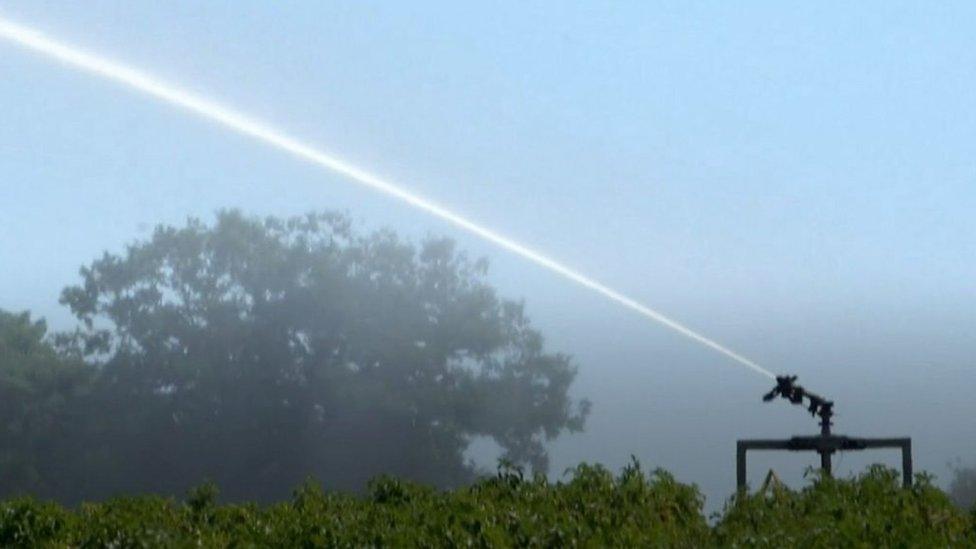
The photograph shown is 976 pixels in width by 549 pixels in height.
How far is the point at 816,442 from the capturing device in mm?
19609

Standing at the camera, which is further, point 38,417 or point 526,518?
point 38,417

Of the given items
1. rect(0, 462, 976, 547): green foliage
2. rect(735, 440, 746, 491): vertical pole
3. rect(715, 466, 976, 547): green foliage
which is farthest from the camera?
rect(735, 440, 746, 491): vertical pole

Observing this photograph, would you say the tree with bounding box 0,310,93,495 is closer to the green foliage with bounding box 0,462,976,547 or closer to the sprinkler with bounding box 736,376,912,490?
the sprinkler with bounding box 736,376,912,490

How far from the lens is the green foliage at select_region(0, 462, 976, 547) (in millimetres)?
10148

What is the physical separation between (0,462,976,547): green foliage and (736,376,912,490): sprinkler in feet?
17.7

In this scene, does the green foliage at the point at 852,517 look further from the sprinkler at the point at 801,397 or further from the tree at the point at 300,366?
the tree at the point at 300,366

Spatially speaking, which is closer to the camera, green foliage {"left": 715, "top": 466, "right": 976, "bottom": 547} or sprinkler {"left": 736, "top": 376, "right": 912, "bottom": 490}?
green foliage {"left": 715, "top": 466, "right": 976, "bottom": 547}

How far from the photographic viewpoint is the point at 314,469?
208ft

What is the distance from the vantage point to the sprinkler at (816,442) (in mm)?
18984

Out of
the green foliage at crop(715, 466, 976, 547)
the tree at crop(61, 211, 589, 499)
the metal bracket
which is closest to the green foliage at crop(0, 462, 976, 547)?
the green foliage at crop(715, 466, 976, 547)

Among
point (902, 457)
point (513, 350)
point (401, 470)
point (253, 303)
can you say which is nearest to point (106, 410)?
point (253, 303)

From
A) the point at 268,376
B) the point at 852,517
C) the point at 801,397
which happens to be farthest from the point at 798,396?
the point at 268,376

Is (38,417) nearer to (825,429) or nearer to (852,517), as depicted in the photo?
(825,429)

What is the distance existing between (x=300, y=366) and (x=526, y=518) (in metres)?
55.5
